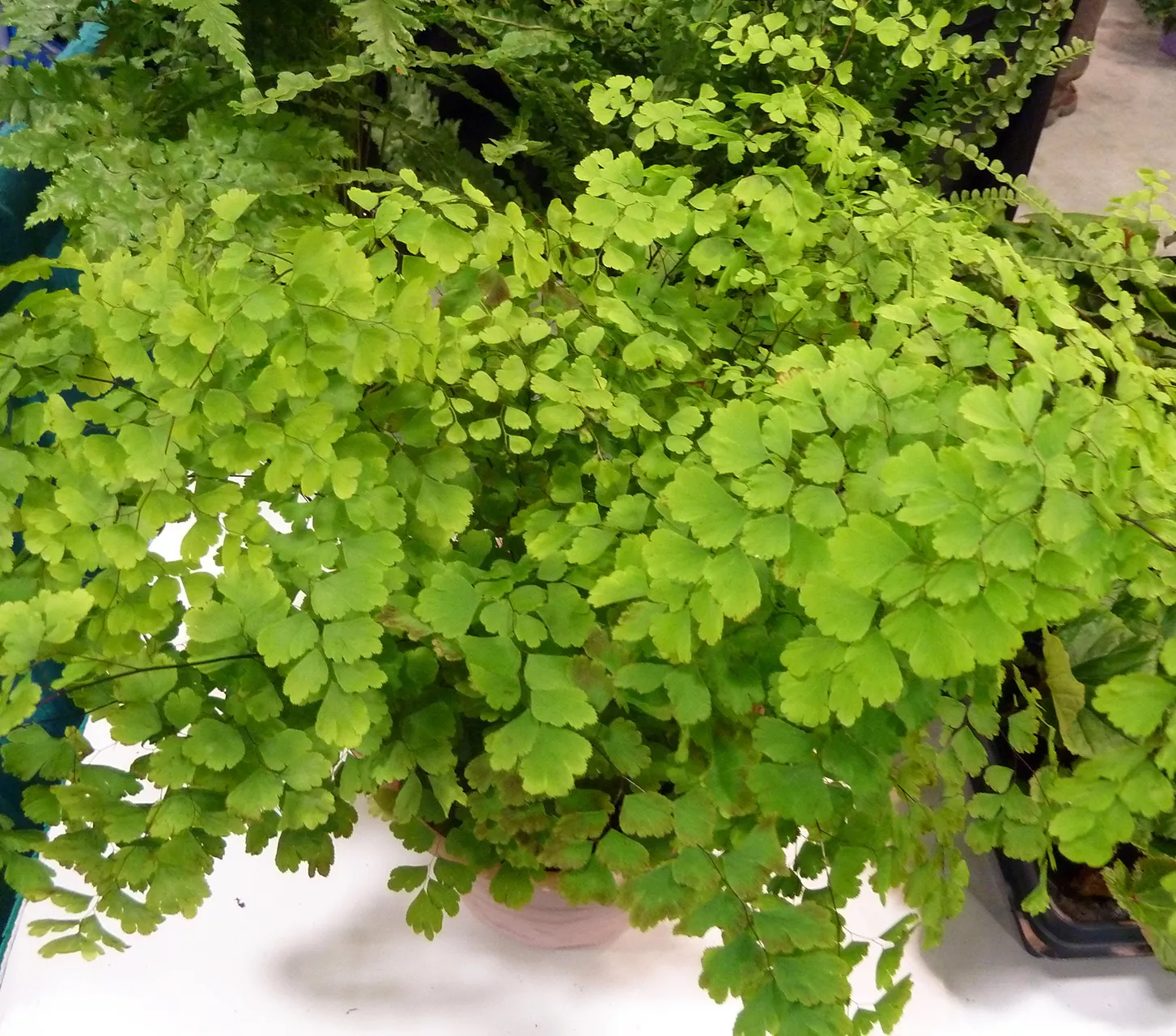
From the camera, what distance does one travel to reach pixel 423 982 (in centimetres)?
→ 79

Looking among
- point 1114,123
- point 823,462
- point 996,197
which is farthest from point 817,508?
point 1114,123

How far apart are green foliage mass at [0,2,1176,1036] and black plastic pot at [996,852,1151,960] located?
0.18 m

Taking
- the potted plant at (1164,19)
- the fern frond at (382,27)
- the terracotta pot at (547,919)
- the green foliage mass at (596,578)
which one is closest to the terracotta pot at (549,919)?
the terracotta pot at (547,919)

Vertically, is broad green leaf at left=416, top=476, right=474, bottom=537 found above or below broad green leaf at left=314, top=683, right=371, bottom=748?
above

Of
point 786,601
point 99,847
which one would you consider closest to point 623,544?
point 786,601

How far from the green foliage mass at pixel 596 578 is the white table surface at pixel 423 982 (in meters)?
0.21

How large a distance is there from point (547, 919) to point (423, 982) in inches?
6.0

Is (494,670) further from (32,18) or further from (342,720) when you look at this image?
(32,18)

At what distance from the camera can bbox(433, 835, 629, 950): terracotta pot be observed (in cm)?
72

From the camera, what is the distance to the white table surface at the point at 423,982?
2.51 feet

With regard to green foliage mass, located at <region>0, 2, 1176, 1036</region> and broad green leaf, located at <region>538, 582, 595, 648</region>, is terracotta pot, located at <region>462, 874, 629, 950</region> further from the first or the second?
broad green leaf, located at <region>538, 582, 595, 648</region>

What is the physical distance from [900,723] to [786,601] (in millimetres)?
109

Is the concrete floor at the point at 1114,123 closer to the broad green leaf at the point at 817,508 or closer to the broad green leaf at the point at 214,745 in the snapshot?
the broad green leaf at the point at 817,508

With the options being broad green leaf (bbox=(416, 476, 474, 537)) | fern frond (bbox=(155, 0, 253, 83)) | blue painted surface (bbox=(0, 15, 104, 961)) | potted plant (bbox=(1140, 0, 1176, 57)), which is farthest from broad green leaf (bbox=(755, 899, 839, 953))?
potted plant (bbox=(1140, 0, 1176, 57))
